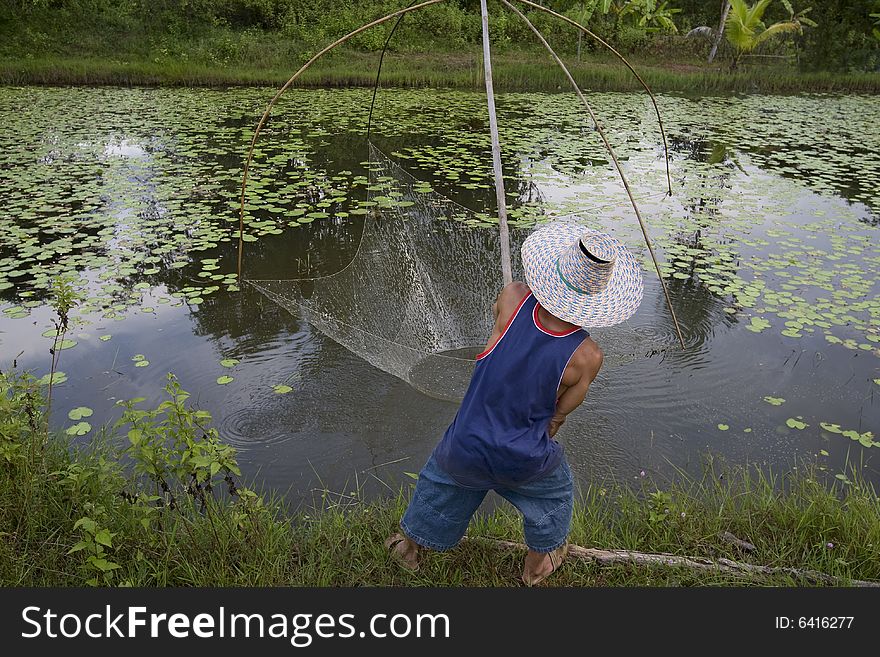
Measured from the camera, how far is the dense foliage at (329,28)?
12.6m

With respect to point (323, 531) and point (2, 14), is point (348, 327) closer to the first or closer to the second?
point (323, 531)

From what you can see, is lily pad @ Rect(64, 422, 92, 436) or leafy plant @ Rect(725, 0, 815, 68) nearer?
lily pad @ Rect(64, 422, 92, 436)

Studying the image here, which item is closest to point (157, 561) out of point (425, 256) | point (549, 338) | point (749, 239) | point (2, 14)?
point (549, 338)

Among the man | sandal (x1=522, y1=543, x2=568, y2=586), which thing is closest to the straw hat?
the man

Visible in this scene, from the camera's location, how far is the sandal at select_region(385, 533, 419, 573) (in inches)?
62.4

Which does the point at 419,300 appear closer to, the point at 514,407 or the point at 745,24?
the point at 514,407

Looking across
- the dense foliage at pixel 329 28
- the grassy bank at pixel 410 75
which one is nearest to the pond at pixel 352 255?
the grassy bank at pixel 410 75

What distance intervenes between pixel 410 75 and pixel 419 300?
9.31 meters

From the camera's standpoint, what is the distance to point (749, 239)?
433cm

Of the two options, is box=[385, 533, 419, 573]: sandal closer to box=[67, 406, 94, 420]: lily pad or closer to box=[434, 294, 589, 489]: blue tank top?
box=[434, 294, 589, 489]: blue tank top

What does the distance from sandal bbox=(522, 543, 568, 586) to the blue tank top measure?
0.94ft

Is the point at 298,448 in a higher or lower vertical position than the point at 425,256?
lower

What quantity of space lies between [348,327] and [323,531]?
116 cm

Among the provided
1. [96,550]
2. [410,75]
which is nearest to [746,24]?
[410,75]
